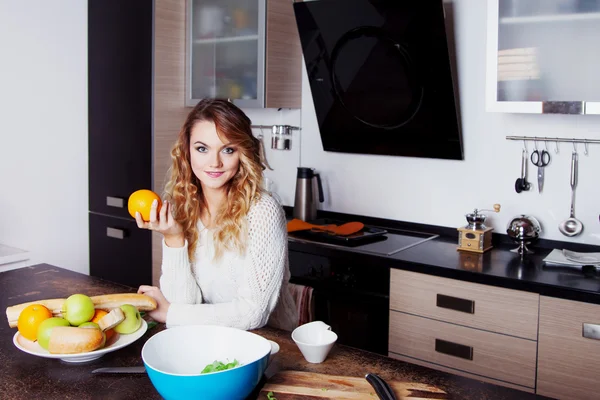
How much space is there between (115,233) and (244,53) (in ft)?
3.99

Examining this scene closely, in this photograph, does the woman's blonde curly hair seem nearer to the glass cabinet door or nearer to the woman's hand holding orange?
the woman's hand holding orange

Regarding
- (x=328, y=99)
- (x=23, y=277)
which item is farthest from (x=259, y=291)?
(x=328, y=99)

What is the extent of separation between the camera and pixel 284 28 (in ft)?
10.8

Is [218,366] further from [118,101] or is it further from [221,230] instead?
[118,101]

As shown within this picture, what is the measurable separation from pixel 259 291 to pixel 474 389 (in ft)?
2.29

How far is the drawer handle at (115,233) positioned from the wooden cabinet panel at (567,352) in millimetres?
2211

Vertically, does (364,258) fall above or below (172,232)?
below

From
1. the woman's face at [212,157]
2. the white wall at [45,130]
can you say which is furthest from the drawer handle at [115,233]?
the woman's face at [212,157]

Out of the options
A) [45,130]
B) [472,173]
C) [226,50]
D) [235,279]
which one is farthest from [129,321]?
[45,130]

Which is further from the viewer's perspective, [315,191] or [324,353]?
[315,191]

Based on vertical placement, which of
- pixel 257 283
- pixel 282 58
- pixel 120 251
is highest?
pixel 282 58

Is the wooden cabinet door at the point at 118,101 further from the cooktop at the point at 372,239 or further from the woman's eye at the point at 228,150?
the woman's eye at the point at 228,150

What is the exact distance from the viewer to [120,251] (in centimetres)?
363

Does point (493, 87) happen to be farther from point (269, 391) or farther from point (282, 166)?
point (269, 391)
